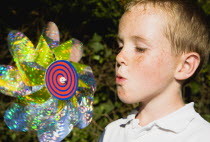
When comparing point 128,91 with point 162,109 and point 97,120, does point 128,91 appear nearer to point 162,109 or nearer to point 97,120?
point 162,109

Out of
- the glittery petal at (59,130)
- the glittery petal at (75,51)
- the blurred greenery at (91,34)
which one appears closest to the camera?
the glittery petal at (59,130)

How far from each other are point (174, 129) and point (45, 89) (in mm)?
484

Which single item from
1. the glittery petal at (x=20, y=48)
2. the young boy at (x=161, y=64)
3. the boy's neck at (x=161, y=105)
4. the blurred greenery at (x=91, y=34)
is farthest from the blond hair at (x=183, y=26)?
the blurred greenery at (x=91, y=34)

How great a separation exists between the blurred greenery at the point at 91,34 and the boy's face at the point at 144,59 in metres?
1.23

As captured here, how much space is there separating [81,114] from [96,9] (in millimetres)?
1258

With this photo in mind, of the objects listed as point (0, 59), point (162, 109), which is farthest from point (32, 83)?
point (0, 59)

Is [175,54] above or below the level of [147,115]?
above

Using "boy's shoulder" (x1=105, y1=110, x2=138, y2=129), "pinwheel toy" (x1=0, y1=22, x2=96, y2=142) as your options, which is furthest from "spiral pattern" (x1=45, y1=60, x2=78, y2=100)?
"boy's shoulder" (x1=105, y1=110, x2=138, y2=129)

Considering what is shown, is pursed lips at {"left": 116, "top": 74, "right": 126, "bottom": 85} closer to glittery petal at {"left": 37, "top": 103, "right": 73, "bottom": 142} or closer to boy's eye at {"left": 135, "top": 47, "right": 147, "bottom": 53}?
boy's eye at {"left": 135, "top": 47, "right": 147, "bottom": 53}

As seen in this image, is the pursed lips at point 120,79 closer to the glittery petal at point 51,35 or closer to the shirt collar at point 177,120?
the shirt collar at point 177,120

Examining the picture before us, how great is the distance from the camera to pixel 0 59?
207 cm

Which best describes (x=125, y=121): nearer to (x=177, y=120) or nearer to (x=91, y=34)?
(x=177, y=120)

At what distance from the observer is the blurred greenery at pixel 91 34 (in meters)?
2.11

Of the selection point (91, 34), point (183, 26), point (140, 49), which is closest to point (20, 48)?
point (140, 49)
